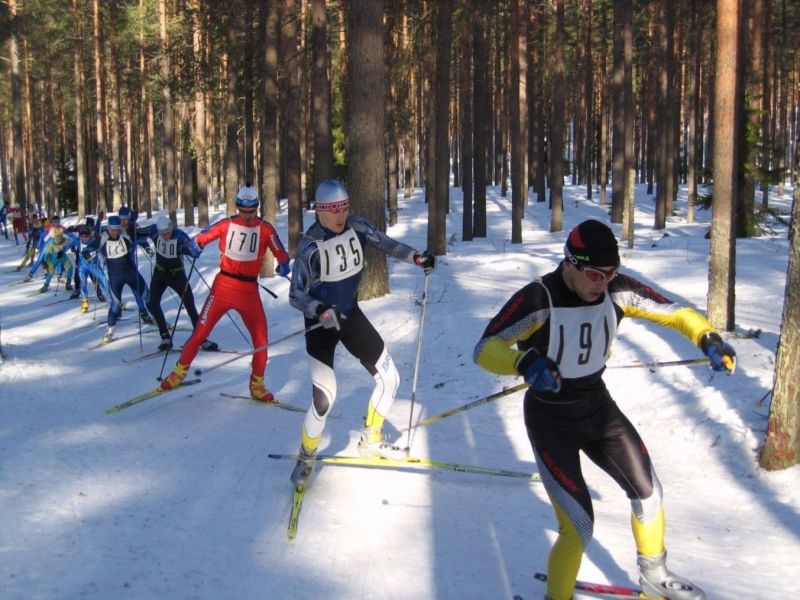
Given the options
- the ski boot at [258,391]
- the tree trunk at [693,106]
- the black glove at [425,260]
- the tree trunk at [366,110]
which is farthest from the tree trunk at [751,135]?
the black glove at [425,260]

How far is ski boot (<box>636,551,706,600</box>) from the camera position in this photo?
12.8ft

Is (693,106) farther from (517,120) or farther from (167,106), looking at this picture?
(167,106)

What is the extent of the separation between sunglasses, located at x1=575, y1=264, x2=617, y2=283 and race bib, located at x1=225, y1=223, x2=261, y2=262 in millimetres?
5771

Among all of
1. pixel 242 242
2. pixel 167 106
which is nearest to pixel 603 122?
pixel 167 106

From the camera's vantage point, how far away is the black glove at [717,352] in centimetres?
391

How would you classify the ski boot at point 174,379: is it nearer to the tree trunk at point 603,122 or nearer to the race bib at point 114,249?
the race bib at point 114,249

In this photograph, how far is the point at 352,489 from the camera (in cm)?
612

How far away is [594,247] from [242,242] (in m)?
5.91

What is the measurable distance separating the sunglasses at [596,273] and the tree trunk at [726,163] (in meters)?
6.09

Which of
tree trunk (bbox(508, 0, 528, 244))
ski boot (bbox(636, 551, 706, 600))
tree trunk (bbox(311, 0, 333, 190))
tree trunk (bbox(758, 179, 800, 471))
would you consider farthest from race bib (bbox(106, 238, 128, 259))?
tree trunk (bbox(508, 0, 528, 244))

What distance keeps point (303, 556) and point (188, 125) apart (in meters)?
43.5

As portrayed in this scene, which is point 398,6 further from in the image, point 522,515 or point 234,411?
point 522,515

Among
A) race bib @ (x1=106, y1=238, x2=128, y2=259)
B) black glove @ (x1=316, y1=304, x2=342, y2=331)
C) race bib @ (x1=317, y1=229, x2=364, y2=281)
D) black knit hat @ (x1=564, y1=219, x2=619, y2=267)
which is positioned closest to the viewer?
black knit hat @ (x1=564, y1=219, x2=619, y2=267)

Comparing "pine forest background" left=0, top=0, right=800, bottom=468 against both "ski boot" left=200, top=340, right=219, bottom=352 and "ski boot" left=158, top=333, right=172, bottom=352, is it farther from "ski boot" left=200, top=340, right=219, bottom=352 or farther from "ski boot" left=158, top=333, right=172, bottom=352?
"ski boot" left=158, top=333, right=172, bottom=352
